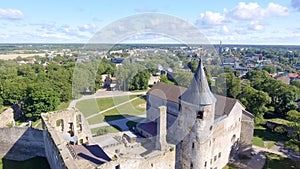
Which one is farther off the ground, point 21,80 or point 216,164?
point 21,80

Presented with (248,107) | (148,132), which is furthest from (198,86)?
(248,107)

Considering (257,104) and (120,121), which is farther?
(120,121)

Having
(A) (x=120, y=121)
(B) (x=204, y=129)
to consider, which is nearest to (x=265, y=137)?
(B) (x=204, y=129)

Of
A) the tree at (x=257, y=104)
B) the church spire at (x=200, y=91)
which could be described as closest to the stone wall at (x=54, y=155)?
the church spire at (x=200, y=91)

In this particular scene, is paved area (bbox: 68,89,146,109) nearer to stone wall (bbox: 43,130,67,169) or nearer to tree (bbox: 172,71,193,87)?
tree (bbox: 172,71,193,87)

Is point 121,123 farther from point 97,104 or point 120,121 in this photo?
point 97,104

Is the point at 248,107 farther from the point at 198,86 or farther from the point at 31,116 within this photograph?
the point at 31,116
